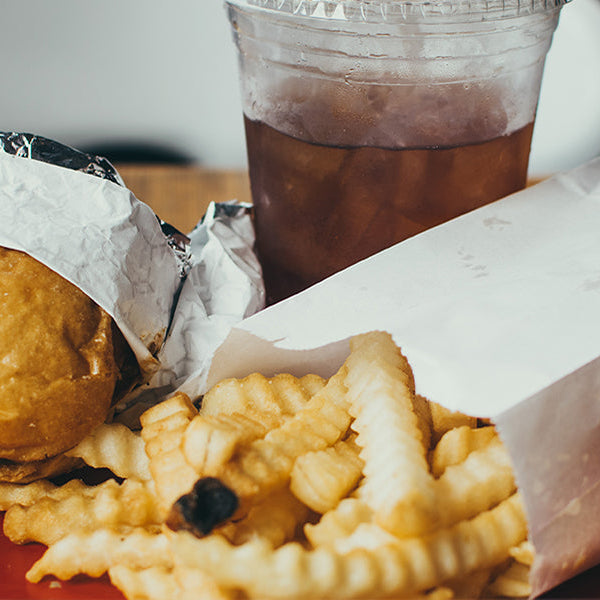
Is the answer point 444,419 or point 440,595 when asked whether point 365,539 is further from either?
point 444,419

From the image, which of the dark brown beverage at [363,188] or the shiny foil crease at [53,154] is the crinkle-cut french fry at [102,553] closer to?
the shiny foil crease at [53,154]

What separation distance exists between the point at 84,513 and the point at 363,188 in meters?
0.61

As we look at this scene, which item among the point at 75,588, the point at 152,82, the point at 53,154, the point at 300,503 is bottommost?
the point at 152,82

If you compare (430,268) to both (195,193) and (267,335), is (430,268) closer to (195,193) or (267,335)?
(267,335)

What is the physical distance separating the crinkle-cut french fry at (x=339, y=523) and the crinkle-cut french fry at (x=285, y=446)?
0.19ft

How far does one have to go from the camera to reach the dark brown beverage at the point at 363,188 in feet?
3.79

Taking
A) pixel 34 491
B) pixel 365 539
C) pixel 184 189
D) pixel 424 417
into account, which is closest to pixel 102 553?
pixel 34 491

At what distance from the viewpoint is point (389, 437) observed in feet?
2.44

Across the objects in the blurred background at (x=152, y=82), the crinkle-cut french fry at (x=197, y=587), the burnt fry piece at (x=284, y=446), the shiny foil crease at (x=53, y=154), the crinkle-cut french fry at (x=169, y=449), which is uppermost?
the shiny foil crease at (x=53, y=154)

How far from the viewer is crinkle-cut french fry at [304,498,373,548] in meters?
0.72

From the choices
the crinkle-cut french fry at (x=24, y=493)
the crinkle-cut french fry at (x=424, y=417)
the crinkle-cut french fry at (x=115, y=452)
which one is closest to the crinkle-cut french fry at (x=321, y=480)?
the crinkle-cut french fry at (x=424, y=417)

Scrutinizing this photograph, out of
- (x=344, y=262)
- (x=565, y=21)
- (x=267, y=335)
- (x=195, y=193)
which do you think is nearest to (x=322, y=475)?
(x=267, y=335)

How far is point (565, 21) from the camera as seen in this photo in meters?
2.54

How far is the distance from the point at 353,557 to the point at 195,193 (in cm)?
132
